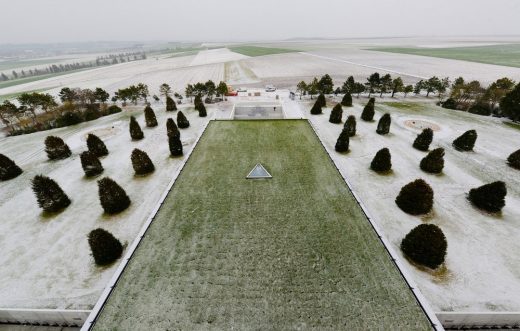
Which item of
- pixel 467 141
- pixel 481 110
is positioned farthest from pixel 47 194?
pixel 481 110

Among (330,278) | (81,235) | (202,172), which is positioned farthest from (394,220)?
(81,235)

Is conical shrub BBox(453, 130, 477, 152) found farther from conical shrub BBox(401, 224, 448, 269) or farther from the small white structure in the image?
the small white structure

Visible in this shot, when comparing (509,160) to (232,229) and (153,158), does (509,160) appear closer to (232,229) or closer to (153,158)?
(232,229)

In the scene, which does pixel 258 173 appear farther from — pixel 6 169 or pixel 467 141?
pixel 6 169

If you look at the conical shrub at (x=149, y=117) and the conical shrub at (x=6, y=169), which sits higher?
the conical shrub at (x=149, y=117)

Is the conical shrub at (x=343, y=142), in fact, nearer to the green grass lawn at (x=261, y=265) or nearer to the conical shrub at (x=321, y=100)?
the green grass lawn at (x=261, y=265)

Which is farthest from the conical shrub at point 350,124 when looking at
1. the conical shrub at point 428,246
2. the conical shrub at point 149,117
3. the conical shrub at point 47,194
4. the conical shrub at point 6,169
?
the conical shrub at point 6,169
